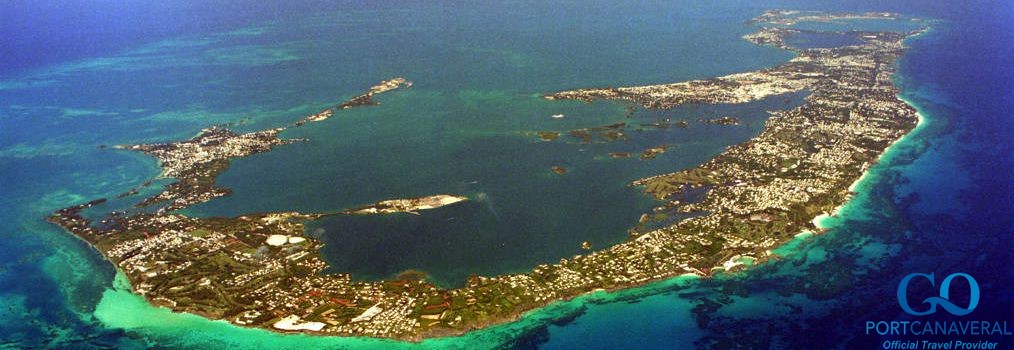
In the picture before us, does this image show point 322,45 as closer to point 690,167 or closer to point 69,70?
point 69,70

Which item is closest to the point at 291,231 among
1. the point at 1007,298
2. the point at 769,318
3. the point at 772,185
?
the point at 769,318

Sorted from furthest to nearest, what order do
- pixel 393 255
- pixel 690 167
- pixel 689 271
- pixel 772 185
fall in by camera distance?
pixel 690 167, pixel 772 185, pixel 393 255, pixel 689 271
